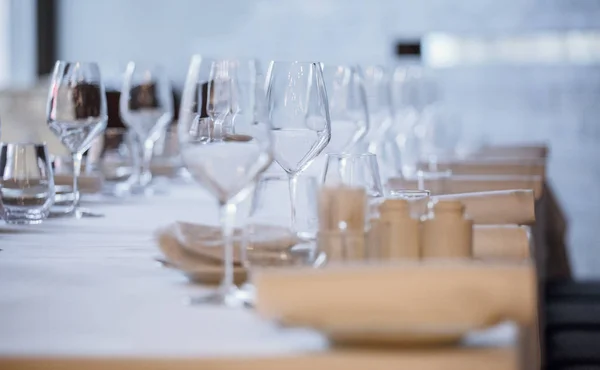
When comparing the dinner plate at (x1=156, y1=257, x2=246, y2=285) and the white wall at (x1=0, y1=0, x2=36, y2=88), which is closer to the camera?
the dinner plate at (x1=156, y1=257, x2=246, y2=285)

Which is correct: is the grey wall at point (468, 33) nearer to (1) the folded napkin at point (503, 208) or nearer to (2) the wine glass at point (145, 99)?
(2) the wine glass at point (145, 99)

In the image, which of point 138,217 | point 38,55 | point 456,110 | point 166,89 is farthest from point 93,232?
point 38,55

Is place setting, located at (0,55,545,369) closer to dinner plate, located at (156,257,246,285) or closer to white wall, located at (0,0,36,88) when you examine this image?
dinner plate, located at (156,257,246,285)

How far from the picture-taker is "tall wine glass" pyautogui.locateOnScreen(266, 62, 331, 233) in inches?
59.2

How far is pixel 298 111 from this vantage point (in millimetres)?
1530

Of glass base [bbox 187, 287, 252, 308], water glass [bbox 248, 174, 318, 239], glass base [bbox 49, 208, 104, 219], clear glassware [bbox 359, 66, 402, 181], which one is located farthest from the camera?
clear glassware [bbox 359, 66, 402, 181]

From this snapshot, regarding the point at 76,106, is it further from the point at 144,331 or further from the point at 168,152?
the point at 168,152

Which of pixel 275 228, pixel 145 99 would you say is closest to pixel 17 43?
pixel 145 99

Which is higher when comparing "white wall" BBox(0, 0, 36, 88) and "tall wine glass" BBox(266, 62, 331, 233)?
"white wall" BBox(0, 0, 36, 88)

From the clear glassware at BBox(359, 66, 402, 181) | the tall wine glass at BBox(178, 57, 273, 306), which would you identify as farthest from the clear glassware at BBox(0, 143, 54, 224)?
the clear glassware at BBox(359, 66, 402, 181)

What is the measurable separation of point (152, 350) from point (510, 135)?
5.60m

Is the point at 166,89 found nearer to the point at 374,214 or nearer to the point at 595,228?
the point at 374,214

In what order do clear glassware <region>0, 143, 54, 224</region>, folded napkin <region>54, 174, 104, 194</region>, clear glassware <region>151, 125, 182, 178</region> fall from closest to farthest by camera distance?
clear glassware <region>0, 143, 54, 224</region>, folded napkin <region>54, 174, 104, 194</region>, clear glassware <region>151, 125, 182, 178</region>

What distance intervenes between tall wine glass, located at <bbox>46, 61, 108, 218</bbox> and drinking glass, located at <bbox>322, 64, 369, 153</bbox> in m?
0.39
